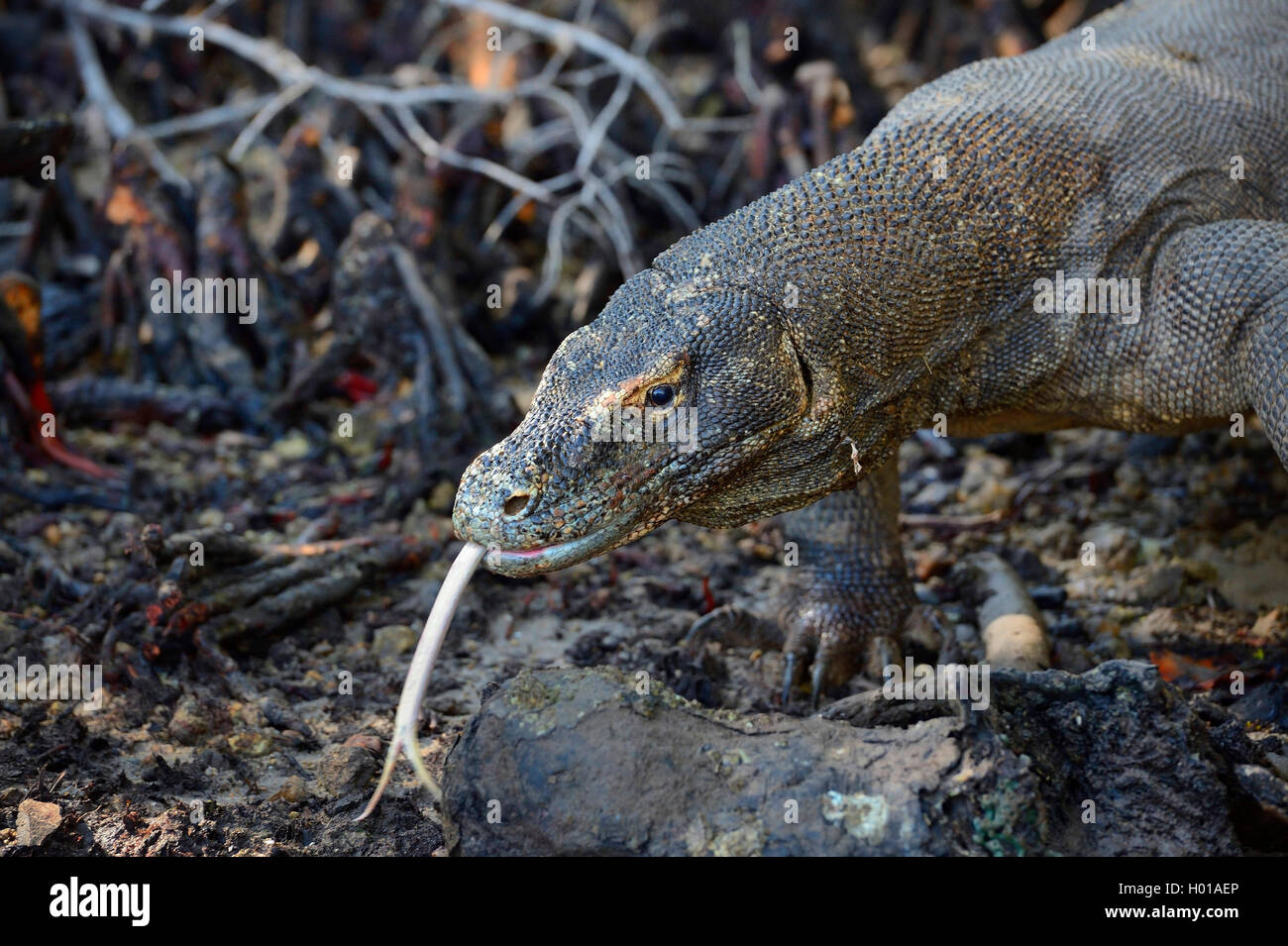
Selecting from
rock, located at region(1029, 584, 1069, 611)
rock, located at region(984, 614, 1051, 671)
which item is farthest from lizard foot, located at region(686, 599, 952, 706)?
rock, located at region(1029, 584, 1069, 611)

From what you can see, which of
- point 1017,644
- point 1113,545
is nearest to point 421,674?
point 1017,644

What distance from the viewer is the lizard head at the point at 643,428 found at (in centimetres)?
303

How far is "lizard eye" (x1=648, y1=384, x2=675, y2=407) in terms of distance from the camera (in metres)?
3.14

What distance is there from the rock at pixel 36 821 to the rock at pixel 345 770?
26.7 inches

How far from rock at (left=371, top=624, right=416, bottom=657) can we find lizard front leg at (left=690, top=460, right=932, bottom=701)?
1.04 metres

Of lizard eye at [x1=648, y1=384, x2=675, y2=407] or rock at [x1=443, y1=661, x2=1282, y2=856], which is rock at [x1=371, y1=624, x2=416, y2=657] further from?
lizard eye at [x1=648, y1=384, x2=675, y2=407]

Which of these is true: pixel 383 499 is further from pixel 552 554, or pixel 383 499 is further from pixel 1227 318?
pixel 1227 318

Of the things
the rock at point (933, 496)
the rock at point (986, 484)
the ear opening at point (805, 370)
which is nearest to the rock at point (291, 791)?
the ear opening at point (805, 370)

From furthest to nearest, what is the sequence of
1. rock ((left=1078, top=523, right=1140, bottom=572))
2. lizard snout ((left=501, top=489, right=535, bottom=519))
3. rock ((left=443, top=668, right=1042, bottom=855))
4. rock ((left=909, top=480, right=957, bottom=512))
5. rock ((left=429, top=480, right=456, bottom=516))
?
1. rock ((left=909, top=480, right=957, bottom=512))
2. rock ((left=429, top=480, right=456, bottom=516))
3. rock ((left=1078, top=523, right=1140, bottom=572))
4. lizard snout ((left=501, top=489, right=535, bottom=519))
5. rock ((left=443, top=668, right=1042, bottom=855))

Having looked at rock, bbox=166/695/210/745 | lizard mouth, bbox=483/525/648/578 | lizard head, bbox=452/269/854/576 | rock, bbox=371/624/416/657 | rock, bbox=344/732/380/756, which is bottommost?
rock, bbox=344/732/380/756

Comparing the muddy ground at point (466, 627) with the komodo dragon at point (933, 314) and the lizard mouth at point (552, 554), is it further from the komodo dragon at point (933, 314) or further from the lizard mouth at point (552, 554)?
the komodo dragon at point (933, 314)

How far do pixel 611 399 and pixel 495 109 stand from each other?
575 centimetres

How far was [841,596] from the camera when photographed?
451 centimetres

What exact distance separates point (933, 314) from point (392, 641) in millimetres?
2256
